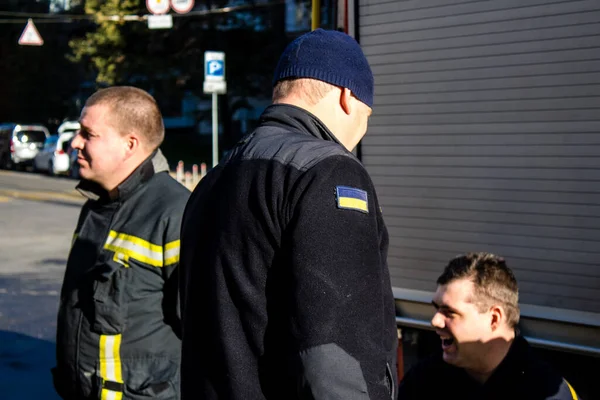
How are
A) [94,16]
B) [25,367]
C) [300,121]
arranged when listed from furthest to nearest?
[94,16] < [25,367] < [300,121]

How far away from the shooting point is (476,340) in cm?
333

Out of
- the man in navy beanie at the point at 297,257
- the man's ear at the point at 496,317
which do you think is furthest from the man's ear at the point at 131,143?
the man's ear at the point at 496,317

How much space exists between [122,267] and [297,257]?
141 centimetres

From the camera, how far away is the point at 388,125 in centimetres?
482

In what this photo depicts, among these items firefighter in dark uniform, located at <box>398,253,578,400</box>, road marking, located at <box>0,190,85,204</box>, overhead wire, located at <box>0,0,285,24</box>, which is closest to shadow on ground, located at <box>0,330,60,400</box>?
firefighter in dark uniform, located at <box>398,253,578,400</box>

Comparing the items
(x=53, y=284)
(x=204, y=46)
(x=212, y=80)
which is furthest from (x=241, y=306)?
(x=204, y=46)

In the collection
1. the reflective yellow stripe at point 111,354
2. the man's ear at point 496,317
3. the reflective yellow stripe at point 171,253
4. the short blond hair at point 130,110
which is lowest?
the reflective yellow stripe at point 111,354

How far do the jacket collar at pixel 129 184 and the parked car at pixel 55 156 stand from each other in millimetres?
27466

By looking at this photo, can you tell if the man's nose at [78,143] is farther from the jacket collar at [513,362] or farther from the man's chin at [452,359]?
the jacket collar at [513,362]

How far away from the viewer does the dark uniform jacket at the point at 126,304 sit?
307cm

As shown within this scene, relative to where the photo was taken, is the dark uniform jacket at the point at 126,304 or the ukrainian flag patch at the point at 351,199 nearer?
the ukrainian flag patch at the point at 351,199

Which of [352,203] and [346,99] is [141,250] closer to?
[346,99]

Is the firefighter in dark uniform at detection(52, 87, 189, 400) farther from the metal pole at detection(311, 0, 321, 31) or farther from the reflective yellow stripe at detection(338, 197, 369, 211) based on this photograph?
the metal pole at detection(311, 0, 321, 31)

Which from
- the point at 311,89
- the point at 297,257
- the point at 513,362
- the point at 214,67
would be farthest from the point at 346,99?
the point at 214,67
